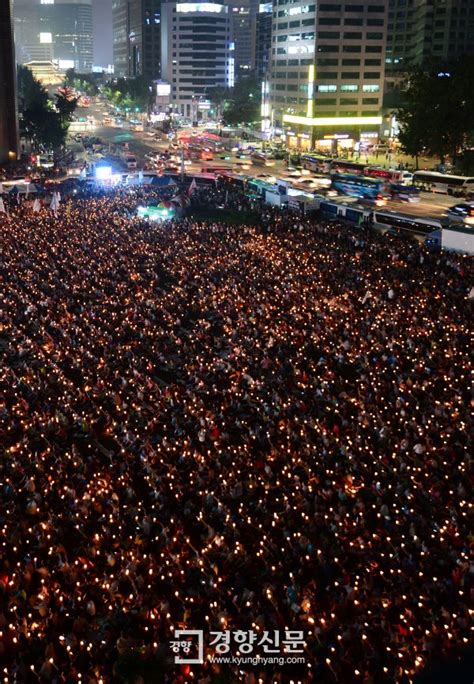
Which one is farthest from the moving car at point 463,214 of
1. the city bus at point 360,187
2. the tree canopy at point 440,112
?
the tree canopy at point 440,112

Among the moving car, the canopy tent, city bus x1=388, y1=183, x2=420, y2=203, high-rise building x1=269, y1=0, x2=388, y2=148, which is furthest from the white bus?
high-rise building x1=269, y1=0, x2=388, y2=148

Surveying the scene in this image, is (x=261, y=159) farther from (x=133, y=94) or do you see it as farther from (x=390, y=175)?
(x=133, y=94)

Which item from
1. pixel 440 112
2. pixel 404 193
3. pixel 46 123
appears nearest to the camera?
pixel 404 193

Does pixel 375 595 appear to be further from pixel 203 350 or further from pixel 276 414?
pixel 203 350

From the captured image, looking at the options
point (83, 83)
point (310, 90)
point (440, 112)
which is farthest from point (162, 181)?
point (83, 83)

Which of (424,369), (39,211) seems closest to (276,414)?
(424,369)

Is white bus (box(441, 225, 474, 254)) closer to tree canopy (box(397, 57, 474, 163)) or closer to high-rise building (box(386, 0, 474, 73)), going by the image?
tree canopy (box(397, 57, 474, 163))
